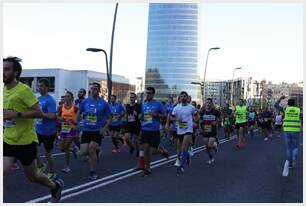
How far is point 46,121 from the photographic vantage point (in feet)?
29.9

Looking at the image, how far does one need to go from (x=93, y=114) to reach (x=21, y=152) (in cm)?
374

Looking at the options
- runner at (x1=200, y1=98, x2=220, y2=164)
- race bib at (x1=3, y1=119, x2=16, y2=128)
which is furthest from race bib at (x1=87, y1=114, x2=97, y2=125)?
runner at (x1=200, y1=98, x2=220, y2=164)

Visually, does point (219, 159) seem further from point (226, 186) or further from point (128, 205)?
point (128, 205)

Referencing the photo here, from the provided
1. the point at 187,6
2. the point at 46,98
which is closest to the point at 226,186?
the point at 46,98

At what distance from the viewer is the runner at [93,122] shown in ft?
29.6

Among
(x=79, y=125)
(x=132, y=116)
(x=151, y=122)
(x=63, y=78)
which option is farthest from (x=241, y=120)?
(x=63, y=78)

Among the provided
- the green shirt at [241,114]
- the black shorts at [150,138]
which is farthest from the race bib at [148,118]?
the green shirt at [241,114]

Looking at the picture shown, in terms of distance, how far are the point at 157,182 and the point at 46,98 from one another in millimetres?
2453

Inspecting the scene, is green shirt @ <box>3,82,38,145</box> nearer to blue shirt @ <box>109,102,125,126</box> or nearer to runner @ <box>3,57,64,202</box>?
runner @ <box>3,57,64,202</box>

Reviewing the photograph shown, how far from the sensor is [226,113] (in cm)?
2352

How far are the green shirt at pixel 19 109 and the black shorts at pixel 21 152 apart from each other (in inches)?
1.8

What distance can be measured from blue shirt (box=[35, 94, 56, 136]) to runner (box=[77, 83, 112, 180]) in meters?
0.55

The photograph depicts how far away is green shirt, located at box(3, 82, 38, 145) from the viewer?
5.44 meters

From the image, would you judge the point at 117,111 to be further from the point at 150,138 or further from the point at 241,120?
the point at 241,120
